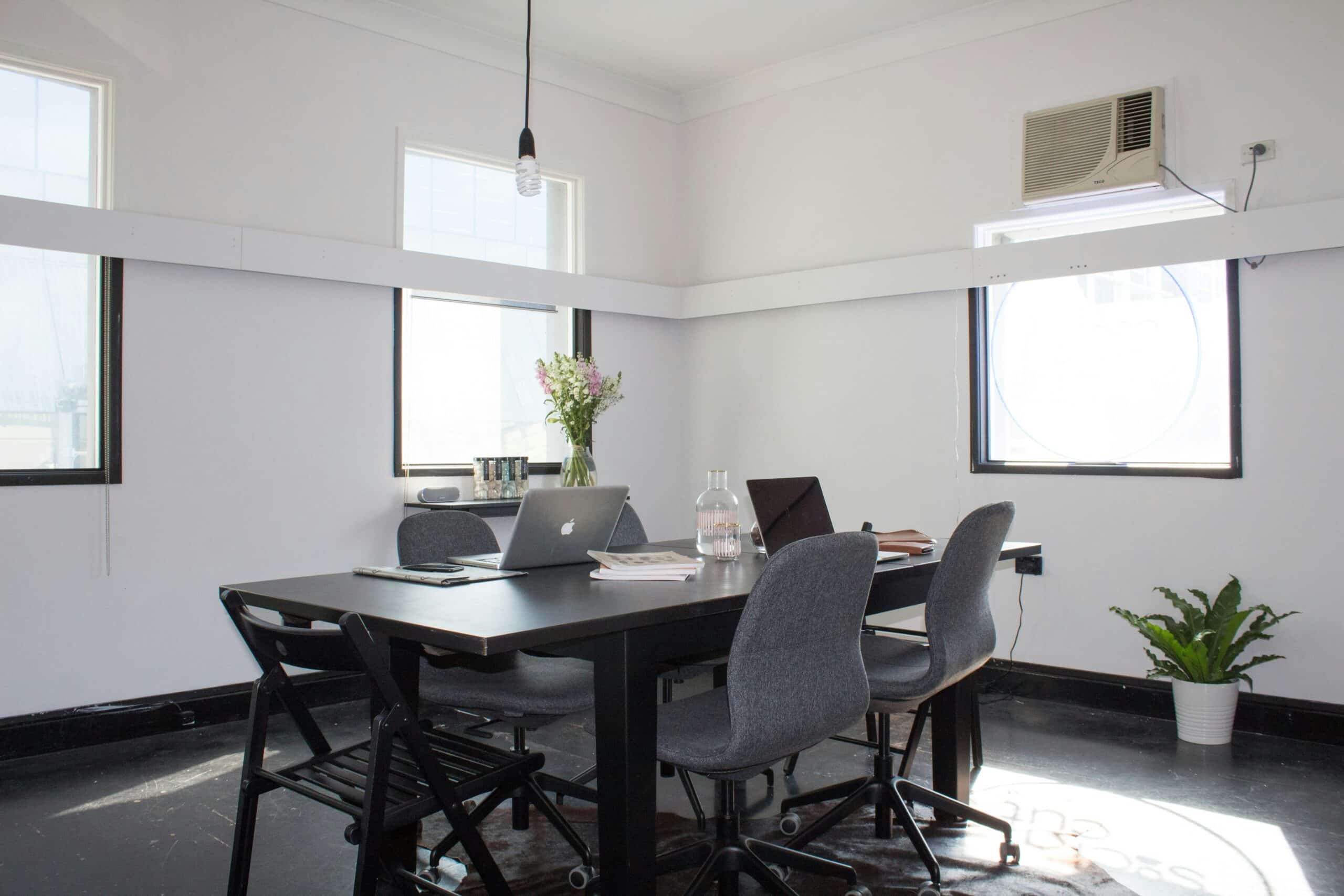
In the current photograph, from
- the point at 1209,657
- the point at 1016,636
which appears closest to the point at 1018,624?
the point at 1016,636

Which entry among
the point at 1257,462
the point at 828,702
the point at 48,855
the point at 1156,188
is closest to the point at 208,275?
the point at 48,855

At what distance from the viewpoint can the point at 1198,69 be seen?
4039 millimetres

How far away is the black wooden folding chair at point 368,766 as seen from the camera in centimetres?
186

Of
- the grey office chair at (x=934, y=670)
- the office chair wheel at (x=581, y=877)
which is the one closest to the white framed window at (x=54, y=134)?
the office chair wheel at (x=581, y=877)

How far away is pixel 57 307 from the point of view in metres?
3.77

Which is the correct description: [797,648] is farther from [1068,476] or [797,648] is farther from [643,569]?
[1068,476]

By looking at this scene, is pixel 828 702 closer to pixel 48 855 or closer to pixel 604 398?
pixel 48 855

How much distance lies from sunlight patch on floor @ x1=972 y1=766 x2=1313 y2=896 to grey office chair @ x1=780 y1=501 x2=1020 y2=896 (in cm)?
28

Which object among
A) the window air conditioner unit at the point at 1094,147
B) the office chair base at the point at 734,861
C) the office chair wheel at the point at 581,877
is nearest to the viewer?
the office chair base at the point at 734,861

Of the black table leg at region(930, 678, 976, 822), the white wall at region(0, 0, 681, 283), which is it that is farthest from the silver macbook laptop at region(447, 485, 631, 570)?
the white wall at region(0, 0, 681, 283)

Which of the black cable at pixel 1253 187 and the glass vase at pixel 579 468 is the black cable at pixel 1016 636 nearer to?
the black cable at pixel 1253 187

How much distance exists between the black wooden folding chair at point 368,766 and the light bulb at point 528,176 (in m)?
1.53

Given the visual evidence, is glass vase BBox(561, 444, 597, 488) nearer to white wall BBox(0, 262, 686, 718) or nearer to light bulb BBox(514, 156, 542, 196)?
white wall BBox(0, 262, 686, 718)

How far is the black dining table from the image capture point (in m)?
1.84
